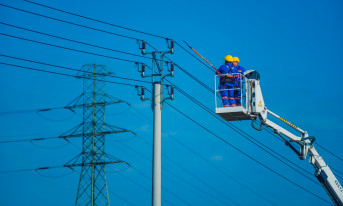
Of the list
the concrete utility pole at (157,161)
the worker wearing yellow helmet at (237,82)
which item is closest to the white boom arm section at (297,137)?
the worker wearing yellow helmet at (237,82)

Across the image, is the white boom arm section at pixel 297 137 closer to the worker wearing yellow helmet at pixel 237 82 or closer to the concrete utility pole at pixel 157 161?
the worker wearing yellow helmet at pixel 237 82

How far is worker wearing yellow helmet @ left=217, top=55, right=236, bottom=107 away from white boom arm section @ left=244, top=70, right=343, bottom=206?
93 centimetres

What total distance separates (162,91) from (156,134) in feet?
7.58

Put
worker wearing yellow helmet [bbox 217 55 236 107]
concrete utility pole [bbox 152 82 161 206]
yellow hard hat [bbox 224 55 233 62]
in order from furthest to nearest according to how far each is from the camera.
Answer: yellow hard hat [bbox 224 55 233 62] < worker wearing yellow helmet [bbox 217 55 236 107] < concrete utility pole [bbox 152 82 161 206]

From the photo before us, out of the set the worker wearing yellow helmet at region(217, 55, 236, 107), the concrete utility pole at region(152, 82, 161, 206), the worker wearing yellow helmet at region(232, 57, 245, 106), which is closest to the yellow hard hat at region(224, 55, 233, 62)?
the worker wearing yellow helmet at region(217, 55, 236, 107)

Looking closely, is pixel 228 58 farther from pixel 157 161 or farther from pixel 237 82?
pixel 157 161

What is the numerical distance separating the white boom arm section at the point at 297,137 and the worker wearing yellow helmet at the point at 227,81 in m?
0.93

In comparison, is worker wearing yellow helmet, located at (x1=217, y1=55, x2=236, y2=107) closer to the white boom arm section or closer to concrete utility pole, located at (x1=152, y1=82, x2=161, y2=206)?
the white boom arm section

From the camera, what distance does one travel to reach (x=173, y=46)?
25.2 metres

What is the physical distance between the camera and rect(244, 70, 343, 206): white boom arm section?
24688mm

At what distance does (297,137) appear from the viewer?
26.2m

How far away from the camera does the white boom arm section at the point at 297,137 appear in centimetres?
2469

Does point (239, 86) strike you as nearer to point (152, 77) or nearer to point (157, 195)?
point (152, 77)

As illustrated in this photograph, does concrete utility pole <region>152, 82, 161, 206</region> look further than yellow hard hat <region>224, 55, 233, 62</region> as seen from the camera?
No
